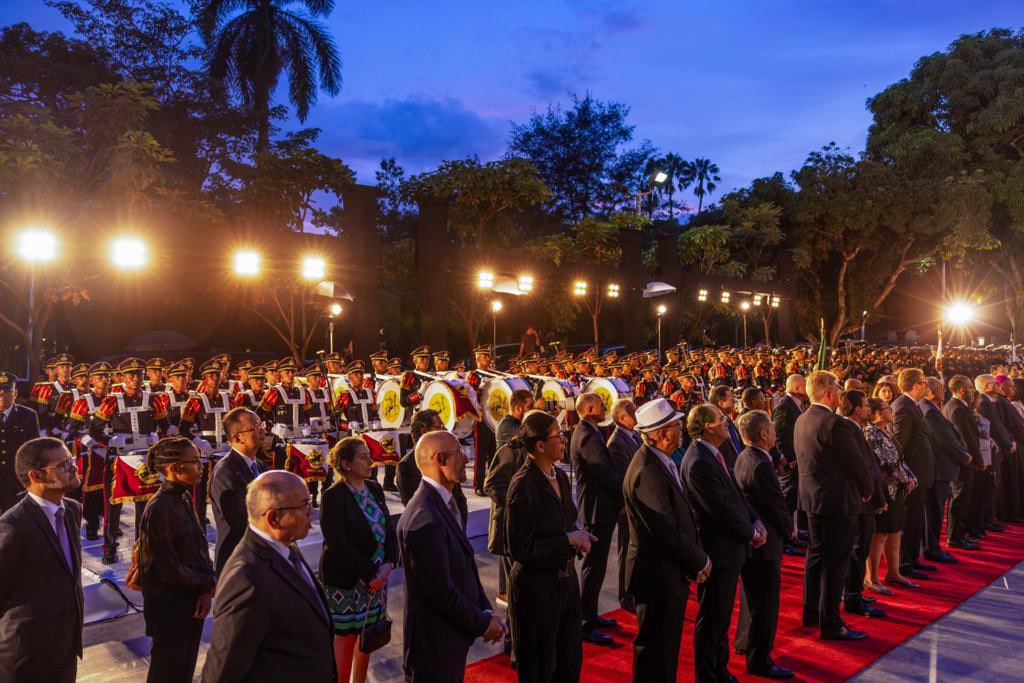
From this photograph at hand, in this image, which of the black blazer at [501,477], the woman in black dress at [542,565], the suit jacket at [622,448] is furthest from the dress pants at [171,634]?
the suit jacket at [622,448]

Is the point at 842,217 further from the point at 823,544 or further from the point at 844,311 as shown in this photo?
the point at 823,544

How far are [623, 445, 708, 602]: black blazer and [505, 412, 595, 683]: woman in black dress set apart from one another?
1.60 feet

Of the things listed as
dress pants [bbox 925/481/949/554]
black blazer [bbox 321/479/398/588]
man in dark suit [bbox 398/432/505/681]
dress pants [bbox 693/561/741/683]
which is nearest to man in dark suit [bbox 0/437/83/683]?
black blazer [bbox 321/479/398/588]

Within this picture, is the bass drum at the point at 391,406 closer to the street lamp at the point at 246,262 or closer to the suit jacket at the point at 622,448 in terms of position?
the street lamp at the point at 246,262

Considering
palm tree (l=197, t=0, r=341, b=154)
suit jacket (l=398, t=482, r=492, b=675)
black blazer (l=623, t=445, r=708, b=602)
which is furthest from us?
palm tree (l=197, t=0, r=341, b=154)

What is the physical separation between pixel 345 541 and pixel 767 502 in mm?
2988

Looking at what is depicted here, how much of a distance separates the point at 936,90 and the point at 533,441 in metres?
39.0

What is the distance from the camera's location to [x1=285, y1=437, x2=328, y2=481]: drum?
9.27 m

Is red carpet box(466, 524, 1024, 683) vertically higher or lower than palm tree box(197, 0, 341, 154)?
lower

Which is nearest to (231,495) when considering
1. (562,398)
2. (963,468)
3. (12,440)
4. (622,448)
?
(622,448)

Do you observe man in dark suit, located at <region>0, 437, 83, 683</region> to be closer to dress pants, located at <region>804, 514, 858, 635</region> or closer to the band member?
the band member

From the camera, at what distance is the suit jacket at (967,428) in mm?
8815

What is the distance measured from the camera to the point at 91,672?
555 cm

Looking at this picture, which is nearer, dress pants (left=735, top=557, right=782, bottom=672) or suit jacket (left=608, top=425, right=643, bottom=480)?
dress pants (left=735, top=557, right=782, bottom=672)
